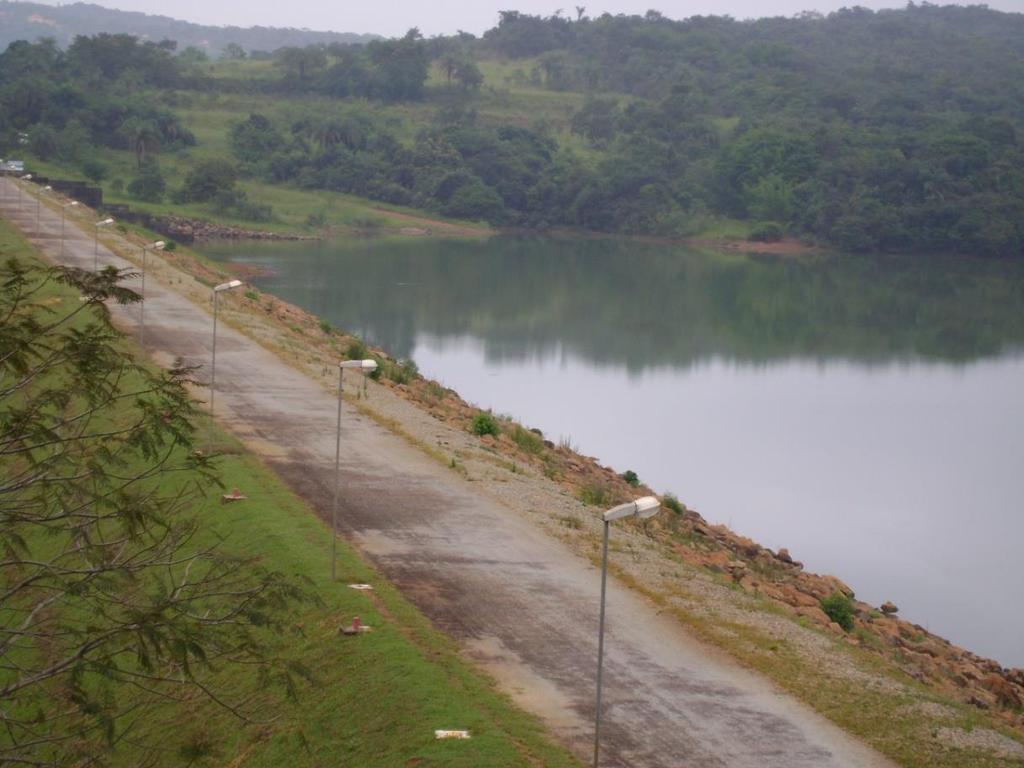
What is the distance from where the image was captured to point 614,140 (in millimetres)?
92562

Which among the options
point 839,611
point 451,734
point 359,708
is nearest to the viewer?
point 451,734

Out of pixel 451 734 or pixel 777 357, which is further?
pixel 777 357

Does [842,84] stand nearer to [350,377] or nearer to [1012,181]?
[1012,181]

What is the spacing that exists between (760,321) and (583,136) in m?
50.5

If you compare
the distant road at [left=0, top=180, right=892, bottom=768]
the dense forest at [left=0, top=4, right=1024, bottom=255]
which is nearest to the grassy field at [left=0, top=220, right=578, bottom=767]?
the distant road at [left=0, top=180, right=892, bottom=768]

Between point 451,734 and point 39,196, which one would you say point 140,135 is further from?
point 451,734

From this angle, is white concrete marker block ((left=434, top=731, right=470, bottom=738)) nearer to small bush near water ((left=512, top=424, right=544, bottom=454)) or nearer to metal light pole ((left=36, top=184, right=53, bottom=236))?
small bush near water ((left=512, top=424, right=544, bottom=454))

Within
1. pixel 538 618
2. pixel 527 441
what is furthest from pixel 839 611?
pixel 527 441

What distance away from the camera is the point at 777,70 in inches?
4446

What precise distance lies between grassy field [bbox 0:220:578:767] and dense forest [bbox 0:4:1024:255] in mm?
61736

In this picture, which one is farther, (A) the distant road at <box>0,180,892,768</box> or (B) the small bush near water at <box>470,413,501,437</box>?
(B) the small bush near water at <box>470,413,501,437</box>

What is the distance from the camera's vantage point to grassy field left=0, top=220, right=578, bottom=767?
9359mm

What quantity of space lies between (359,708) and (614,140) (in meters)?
84.9

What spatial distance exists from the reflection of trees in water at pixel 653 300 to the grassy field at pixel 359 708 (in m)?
26.1
